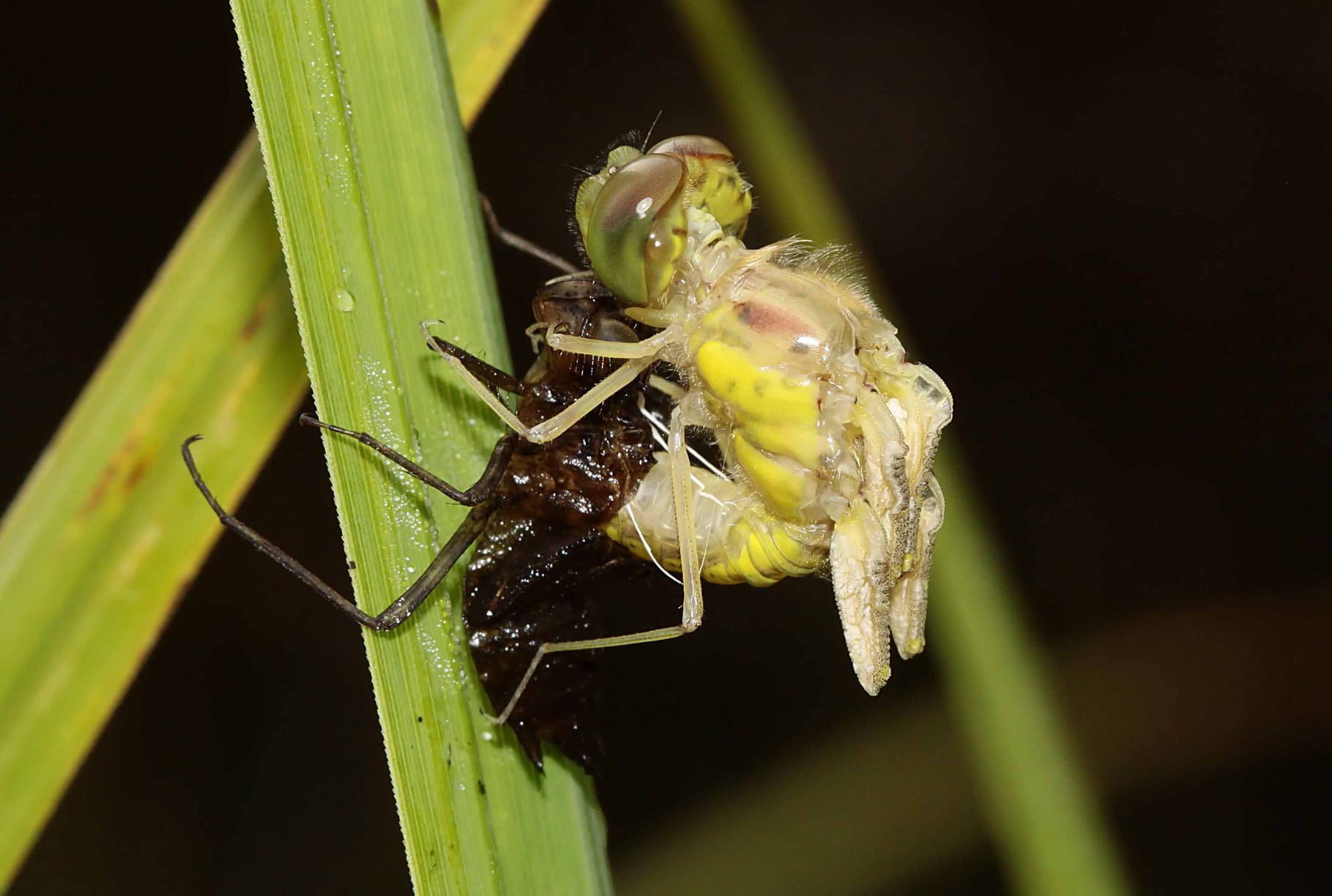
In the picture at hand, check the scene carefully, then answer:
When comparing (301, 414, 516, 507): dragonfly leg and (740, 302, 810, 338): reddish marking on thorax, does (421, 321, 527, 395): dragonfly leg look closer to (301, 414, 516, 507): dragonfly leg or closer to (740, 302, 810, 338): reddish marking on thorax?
(301, 414, 516, 507): dragonfly leg

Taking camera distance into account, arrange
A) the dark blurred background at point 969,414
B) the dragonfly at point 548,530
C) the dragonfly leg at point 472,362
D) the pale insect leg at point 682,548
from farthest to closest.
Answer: the dark blurred background at point 969,414 < the pale insect leg at point 682,548 < the dragonfly at point 548,530 < the dragonfly leg at point 472,362

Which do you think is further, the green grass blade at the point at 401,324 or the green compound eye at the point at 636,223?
the green compound eye at the point at 636,223

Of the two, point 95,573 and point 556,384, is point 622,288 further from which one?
point 95,573

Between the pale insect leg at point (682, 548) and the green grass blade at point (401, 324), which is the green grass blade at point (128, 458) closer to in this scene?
the green grass blade at point (401, 324)

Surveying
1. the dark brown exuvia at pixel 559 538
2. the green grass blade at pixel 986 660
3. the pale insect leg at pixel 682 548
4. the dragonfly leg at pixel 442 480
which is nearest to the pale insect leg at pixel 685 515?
the pale insect leg at pixel 682 548

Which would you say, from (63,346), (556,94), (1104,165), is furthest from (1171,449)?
(63,346)

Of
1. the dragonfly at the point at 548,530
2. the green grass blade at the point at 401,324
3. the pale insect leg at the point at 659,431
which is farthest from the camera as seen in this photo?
the pale insect leg at the point at 659,431
